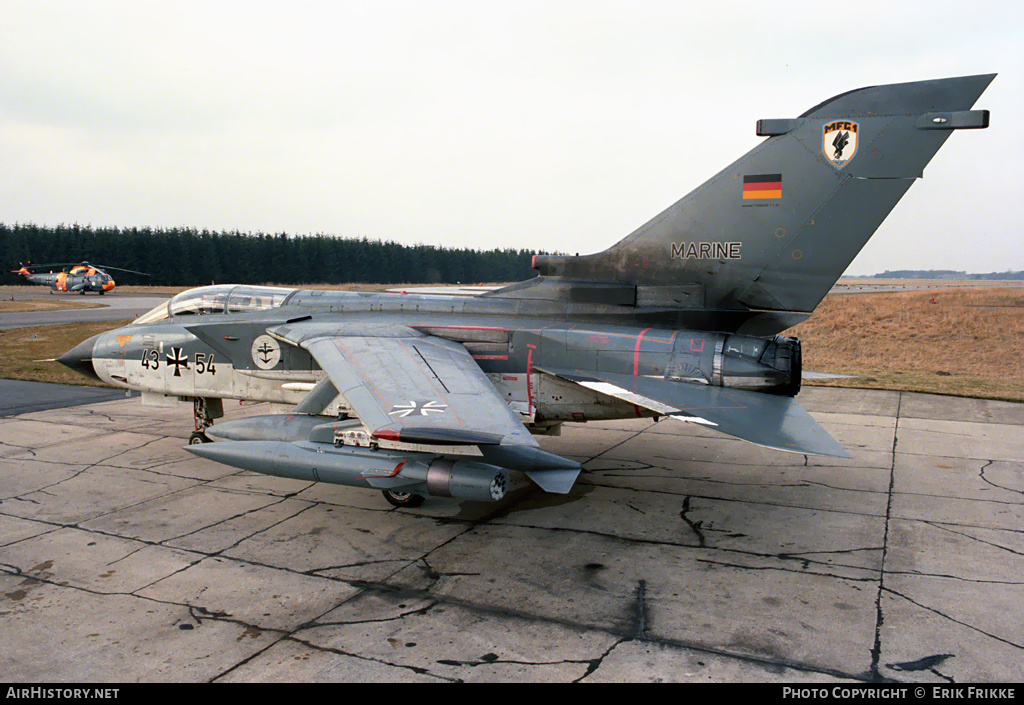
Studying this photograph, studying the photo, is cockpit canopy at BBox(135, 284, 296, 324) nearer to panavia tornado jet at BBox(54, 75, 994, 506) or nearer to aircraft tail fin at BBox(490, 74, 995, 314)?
panavia tornado jet at BBox(54, 75, 994, 506)

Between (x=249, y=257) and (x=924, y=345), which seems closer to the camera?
(x=924, y=345)

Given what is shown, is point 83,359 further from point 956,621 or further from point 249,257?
point 249,257

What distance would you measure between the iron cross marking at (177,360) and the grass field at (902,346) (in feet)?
29.9

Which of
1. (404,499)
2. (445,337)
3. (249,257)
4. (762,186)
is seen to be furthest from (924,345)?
(249,257)

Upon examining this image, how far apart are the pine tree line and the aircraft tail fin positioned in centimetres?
5118

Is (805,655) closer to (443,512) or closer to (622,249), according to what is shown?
(443,512)

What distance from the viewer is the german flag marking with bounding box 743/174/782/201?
27.6ft

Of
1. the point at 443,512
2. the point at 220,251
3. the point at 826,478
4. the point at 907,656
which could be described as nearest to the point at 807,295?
the point at 826,478

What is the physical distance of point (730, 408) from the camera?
7355 mm

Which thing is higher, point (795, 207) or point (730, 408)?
point (795, 207)

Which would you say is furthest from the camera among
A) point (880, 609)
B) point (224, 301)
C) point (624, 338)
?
point (224, 301)

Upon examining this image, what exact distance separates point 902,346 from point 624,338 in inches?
904

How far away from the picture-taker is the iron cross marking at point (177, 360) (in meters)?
10.9

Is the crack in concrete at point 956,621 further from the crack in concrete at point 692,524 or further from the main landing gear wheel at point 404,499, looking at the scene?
the main landing gear wheel at point 404,499
